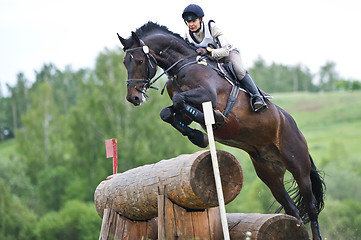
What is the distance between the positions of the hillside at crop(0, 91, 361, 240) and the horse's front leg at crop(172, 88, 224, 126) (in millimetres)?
7649

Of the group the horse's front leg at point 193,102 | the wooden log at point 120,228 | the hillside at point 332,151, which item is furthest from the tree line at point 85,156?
the horse's front leg at point 193,102

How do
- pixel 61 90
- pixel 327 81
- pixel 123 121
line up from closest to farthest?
pixel 123 121
pixel 61 90
pixel 327 81

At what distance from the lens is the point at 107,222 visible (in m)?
6.61

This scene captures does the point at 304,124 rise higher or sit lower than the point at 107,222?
lower

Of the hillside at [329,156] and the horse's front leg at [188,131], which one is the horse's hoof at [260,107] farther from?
the hillside at [329,156]

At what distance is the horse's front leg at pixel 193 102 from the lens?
5.89 metres

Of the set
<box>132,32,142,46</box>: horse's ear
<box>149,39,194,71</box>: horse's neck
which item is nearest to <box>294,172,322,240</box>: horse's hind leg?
<box>149,39,194,71</box>: horse's neck

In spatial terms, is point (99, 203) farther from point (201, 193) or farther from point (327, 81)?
point (327, 81)

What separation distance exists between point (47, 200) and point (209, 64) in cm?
3379

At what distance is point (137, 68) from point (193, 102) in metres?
0.84

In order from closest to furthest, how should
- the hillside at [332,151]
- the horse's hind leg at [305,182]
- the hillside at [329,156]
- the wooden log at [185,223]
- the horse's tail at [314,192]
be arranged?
the wooden log at [185,223] → the horse's hind leg at [305,182] → the horse's tail at [314,192] → the hillside at [329,156] → the hillside at [332,151]

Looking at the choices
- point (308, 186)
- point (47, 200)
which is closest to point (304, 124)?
point (47, 200)

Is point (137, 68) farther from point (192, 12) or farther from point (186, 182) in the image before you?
point (186, 182)

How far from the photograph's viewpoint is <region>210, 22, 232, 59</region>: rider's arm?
6375mm
